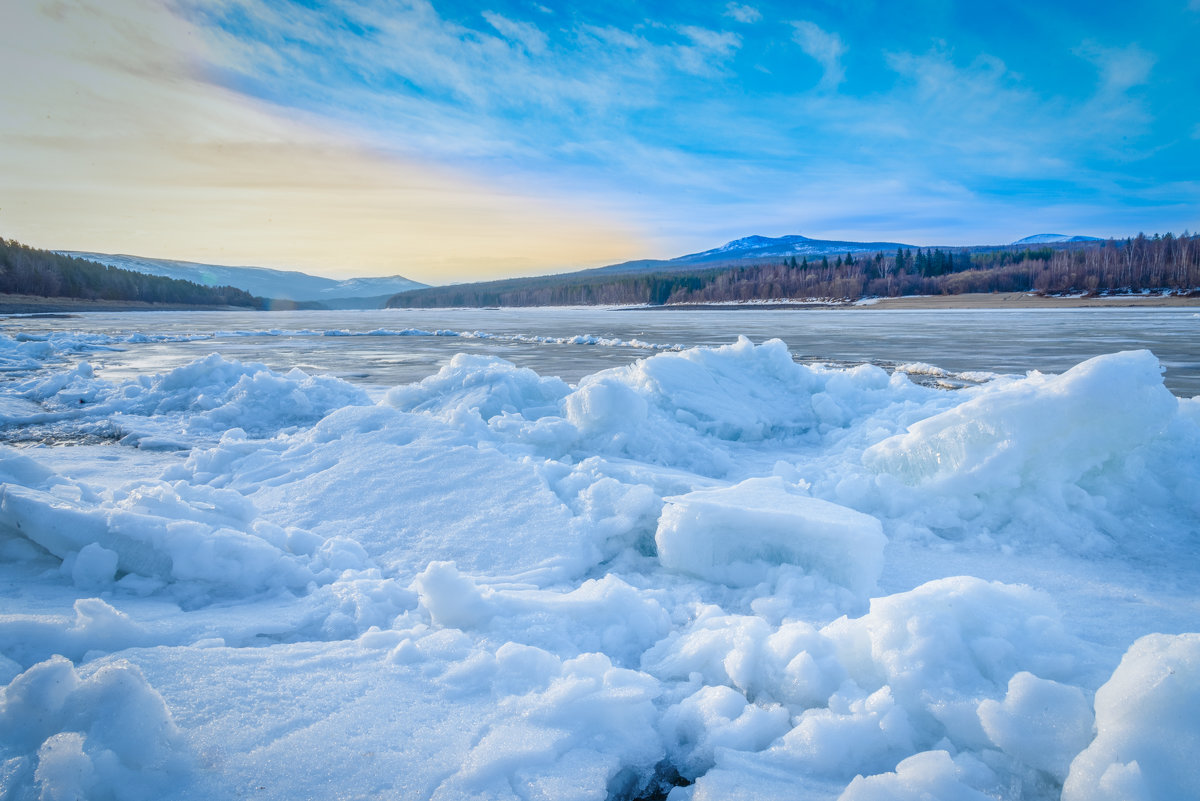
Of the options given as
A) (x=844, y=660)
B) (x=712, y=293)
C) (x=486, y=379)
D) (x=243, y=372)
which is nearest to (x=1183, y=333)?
(x=486, y=379)

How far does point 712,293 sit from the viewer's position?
10362 cm

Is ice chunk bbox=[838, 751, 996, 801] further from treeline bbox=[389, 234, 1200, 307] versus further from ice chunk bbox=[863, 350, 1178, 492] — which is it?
treeline bbox=[389, 234, 1200, 307]

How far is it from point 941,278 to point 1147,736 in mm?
98702

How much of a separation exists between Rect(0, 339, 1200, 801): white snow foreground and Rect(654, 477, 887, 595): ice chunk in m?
0.02

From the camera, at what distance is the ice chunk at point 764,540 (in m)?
2.99

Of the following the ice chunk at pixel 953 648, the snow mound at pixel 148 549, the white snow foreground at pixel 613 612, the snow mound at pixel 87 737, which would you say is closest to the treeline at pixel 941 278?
the white snow foreground at pixel 613 612

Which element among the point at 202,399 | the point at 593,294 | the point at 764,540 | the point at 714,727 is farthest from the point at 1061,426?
the point at 593,294

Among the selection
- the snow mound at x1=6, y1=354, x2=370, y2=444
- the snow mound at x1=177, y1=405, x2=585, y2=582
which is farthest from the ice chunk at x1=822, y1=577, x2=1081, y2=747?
the snow mound at x1=6, y1=354, x2=370, y2=444

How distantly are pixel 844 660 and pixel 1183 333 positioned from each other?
27.4 m

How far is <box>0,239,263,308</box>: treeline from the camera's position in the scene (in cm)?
7112

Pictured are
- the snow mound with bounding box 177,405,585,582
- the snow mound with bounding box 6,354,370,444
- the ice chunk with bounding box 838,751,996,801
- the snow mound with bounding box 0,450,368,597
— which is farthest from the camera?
the snow mound with bounding box 6,354,370,444

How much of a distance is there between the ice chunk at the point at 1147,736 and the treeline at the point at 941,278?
80.1m

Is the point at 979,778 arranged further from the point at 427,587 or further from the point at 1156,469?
the point at 1156,469

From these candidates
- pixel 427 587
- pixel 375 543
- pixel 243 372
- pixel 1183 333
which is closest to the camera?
pixel 427 587
